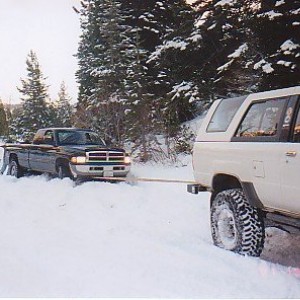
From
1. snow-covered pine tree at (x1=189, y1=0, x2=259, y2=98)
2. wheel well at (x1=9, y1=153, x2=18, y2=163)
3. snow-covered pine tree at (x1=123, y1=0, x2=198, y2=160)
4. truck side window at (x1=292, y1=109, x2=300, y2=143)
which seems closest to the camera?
truck side window at (x1=292, y1=109, x2=300, y2=143)

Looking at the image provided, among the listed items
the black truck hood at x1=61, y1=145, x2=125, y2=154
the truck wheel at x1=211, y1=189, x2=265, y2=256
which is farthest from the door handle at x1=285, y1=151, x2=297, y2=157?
the black truck hood at x1=61, y1=145, x2=125, y2=154

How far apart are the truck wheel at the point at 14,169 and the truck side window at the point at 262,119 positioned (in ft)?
25.6

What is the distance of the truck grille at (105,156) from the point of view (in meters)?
8.88

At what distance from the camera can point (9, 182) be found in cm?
998

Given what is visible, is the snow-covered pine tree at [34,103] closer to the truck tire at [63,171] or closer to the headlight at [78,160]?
the truck tire at [63,171]

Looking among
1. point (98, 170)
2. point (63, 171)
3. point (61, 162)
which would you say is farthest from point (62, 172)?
point (98, 170)

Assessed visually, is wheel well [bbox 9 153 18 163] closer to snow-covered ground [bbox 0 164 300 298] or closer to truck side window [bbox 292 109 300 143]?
snow-covered ground [bbox 0 164 300 298]

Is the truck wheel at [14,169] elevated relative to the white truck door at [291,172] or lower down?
lower down

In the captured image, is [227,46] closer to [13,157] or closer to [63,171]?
[63,171]

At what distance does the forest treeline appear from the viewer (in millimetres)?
9797

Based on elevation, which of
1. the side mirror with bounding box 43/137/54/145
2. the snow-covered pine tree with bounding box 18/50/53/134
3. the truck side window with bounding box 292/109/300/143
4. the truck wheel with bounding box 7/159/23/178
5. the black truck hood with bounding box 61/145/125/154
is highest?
the snow-covered pine tree with bounding box 18/50/53/134

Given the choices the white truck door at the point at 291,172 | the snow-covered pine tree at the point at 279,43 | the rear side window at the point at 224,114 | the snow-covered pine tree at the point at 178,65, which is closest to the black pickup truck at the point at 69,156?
the snow-covered pine tree at the point at 178,65

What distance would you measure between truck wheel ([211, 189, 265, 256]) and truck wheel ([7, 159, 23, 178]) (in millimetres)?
7391

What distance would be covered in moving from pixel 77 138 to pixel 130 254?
248 inches
